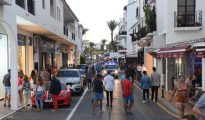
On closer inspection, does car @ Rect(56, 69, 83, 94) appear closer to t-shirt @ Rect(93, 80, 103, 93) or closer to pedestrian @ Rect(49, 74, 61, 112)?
pedestrian @ Rect(49, 74, 61, 112)

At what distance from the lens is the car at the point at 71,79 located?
87.5 feet

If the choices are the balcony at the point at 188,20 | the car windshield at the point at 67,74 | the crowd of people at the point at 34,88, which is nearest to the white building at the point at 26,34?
the crowd of people at the point at 34,88

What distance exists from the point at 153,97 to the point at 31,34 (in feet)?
35.7

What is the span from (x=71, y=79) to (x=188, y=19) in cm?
1045

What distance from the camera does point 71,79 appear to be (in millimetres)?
27000

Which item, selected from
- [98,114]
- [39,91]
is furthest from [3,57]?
[98,114]

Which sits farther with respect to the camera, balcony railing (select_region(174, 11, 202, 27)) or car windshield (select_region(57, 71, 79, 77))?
balcony railing (select_region(174, 11, 202, 27))

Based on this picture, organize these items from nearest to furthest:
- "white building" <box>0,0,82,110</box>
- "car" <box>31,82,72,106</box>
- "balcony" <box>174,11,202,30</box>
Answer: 1. "white building" <box>0,0,82,110</box>
2. "car" <box>31,82,72,106</box>
3. "balcony" <box>174,11,202,30</box>

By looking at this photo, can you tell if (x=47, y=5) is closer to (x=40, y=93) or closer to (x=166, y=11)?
(x=166, y=11)

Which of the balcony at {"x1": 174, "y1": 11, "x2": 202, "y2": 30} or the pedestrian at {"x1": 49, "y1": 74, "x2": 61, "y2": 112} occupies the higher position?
the balcony at {"x1": 174, "y1": 11, "x2": 202, "y2": 30}

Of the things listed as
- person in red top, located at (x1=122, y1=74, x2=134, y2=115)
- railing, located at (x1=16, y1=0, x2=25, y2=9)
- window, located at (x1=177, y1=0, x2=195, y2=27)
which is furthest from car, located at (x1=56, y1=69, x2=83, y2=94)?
window, located at (x1=177, y1=0, x2=195, y2=27)

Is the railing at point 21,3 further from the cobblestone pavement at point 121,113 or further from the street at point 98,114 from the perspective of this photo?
the cobblestone pavement at point 121,113

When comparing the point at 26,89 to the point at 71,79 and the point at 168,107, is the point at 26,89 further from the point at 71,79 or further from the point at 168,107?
the point at 71,79

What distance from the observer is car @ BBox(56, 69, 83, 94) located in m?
26.7
